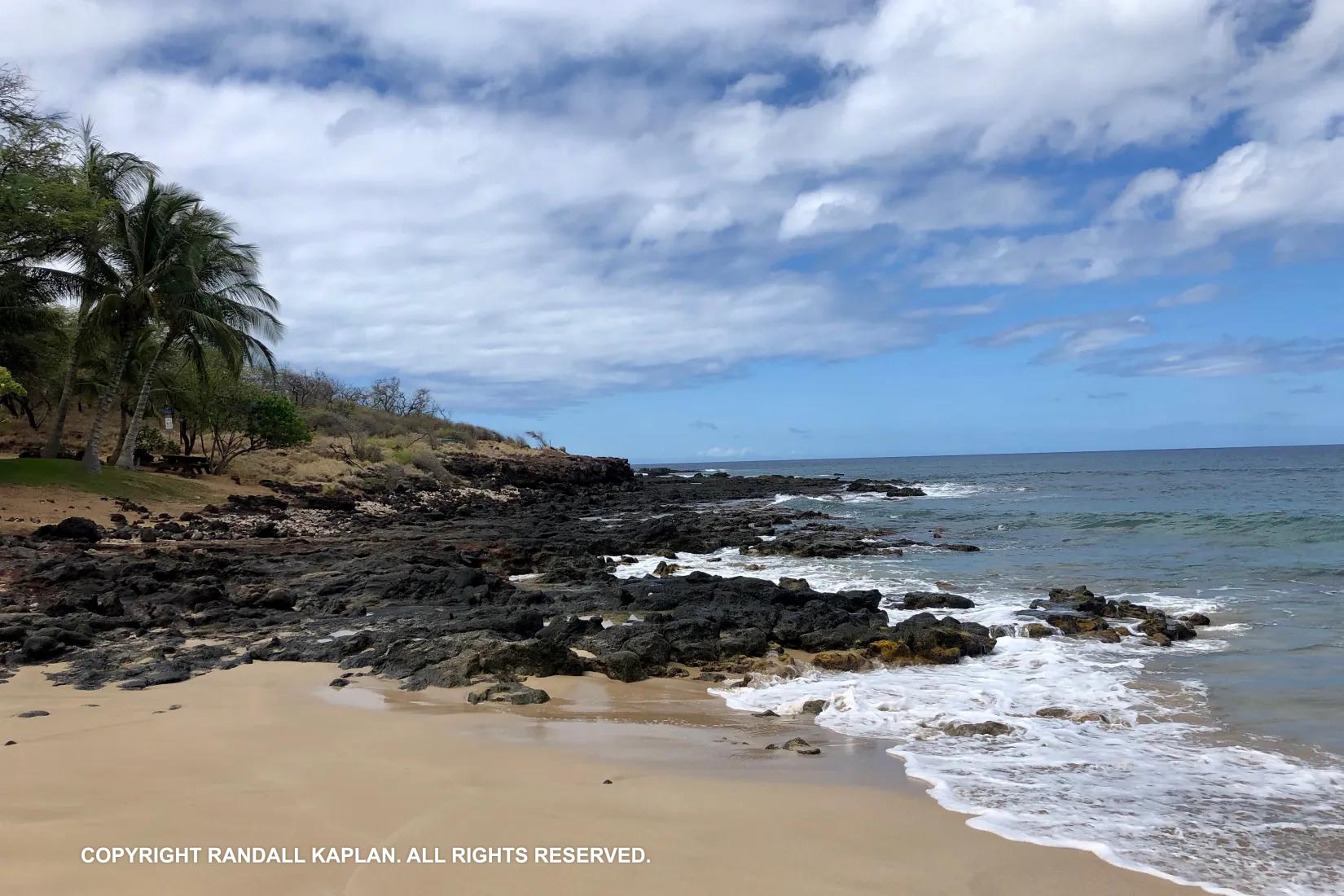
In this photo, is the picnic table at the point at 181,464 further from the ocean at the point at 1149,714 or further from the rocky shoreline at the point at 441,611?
the ocean at the point at 1149,714

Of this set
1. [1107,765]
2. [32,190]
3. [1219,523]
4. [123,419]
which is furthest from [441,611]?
[123,419]

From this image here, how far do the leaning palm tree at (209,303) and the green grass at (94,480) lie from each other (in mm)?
2909

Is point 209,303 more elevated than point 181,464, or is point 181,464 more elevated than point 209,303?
point 209,303

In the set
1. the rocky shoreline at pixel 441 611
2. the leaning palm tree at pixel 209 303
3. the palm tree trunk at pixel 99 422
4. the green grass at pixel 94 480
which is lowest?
the rocky shoreline at pixel 441 611

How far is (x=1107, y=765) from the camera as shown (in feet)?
19.0

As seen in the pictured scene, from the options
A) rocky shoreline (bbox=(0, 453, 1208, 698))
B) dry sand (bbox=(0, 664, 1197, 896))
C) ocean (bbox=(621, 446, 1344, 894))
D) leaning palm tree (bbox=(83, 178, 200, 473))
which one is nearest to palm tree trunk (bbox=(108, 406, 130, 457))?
leaning palm tree (bbox=(83, 178, 200, 473))

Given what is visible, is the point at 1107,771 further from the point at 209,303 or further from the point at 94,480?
Answer: the point at 209,303

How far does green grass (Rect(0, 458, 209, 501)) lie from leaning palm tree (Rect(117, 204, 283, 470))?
2.91 meters

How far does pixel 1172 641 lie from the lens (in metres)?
10.6

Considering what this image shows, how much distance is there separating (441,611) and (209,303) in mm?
21026

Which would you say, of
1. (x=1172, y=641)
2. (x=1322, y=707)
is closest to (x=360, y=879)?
(x=1322, y=707)

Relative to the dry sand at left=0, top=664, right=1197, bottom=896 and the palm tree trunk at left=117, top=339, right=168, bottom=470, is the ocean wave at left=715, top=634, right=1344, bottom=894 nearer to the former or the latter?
the dry sand at left=0, top=664, right=1197, bottom=896

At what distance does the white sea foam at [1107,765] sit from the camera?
14.3 feet

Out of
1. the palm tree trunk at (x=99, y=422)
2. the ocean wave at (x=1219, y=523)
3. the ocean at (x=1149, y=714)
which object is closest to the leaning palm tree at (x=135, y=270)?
the palm tree trunk at (x=99, y=422)
